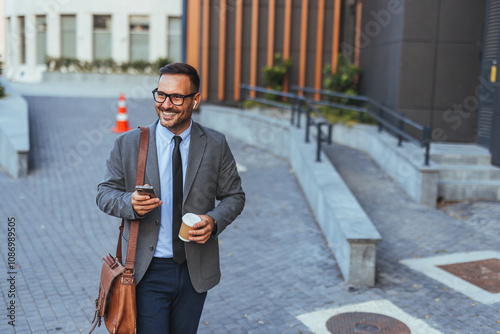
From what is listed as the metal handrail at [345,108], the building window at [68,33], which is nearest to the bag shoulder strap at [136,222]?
the metal handrail at [345,108]

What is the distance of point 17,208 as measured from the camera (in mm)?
8852

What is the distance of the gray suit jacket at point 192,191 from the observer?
130 inches

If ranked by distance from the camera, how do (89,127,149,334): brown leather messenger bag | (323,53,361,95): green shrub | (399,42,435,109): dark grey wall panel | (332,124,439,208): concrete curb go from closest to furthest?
1. (89,127,149,334): brown leather messenger bag
2. (332,124,439,208): concrete curb
3. (399,42,435,109): dark grey wall panel
4. (323,53,361,95): green shrub

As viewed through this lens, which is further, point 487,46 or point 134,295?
point 487,46

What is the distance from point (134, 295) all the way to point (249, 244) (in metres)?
4.54

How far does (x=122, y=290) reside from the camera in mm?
3209

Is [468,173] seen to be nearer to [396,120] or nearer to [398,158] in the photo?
[398,158]

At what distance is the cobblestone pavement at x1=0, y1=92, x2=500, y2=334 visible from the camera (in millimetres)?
5645

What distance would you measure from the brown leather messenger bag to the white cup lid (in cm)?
34

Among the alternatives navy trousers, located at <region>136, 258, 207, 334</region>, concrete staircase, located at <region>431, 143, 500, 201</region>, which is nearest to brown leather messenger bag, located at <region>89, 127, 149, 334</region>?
navy trousers, located at <region>136, 258, 207, 334</region>

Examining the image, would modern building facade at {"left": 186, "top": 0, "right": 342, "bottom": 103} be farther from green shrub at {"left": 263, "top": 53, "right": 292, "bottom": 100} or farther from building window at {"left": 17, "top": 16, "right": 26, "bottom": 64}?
building window at {"left": 17, "top": 16, "right": 26, "bottom": 64}

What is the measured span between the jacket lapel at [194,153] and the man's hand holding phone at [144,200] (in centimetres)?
29

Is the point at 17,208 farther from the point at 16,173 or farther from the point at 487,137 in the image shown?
the point at 487,137

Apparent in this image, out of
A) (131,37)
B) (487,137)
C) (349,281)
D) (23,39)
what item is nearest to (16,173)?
(349,281)
